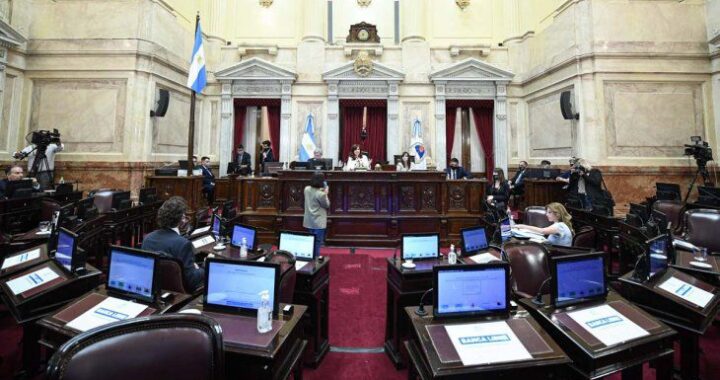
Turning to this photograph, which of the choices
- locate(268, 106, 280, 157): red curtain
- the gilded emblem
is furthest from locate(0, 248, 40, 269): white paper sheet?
the gilded emblem

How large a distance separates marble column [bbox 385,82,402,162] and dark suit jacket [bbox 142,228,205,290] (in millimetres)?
8386

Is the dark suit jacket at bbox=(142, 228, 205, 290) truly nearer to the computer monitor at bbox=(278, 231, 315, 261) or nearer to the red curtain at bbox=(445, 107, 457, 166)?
the computer monitor at bbox=(278, 231, 315, 261)

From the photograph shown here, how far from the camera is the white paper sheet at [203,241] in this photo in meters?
3.50

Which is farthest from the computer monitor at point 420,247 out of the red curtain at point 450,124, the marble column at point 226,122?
the marble column at point 226,122

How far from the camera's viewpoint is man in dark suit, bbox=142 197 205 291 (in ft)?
7.68

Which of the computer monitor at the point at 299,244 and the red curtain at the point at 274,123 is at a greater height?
the red curtain at the point at 274,123

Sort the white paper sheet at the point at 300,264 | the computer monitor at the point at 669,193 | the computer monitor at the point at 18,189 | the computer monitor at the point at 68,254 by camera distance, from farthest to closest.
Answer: the computer monitor at the point at 669,193, the computer monitor at the point at 18,189, the white paper sheet at the point at 300,264, the computer monitor at the point at 68,254

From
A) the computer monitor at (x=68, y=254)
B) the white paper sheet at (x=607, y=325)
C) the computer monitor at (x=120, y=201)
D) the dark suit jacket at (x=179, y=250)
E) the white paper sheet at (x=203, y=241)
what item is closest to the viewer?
the white paper sheet at (x=607, y=325)

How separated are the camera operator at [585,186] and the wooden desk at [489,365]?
5.23m

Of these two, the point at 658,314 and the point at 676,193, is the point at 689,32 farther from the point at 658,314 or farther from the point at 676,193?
the point at 658,314

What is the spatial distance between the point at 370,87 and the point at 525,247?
28.0 ft

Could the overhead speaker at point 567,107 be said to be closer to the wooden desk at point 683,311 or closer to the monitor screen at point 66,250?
the wooden desk at point 683,311

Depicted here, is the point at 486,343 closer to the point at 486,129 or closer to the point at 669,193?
the point at 669,193

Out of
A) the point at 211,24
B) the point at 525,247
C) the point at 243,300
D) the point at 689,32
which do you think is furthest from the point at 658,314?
the point at 211,24
